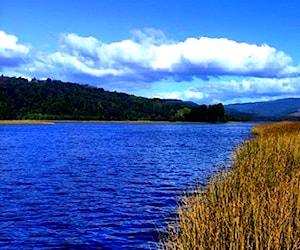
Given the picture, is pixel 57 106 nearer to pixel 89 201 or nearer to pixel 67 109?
pixel 67 109

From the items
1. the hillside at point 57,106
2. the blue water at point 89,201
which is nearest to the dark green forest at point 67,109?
the hillside at point 57,106

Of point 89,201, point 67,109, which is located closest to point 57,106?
point 67,109

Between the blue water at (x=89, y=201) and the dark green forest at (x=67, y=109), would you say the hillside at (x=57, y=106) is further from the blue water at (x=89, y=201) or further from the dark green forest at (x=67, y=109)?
the blue water at (x=89, y=201)

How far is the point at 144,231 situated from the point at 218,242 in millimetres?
5831

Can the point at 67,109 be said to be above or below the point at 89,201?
above

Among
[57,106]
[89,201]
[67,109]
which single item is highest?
[57,106]

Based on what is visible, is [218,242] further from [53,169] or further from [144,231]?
[53,169]

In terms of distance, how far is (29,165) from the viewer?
28297 mm

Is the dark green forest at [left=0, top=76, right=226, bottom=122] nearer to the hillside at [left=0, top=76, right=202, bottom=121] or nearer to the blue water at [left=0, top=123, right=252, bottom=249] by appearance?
the hillside at [left=0, top=76, right=202, bottom=121]

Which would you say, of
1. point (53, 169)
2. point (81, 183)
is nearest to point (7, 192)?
point (81, 183)

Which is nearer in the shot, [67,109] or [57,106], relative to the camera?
[57,106]

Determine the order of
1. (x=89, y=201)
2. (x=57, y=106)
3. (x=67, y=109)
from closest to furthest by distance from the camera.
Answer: (x=89, y=201) < (x=57, y=106) < (x=67, y=109)

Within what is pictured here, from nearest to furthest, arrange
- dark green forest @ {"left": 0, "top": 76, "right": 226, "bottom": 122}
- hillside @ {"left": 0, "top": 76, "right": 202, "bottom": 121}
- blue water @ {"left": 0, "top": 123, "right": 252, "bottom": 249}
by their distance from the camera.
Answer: blue water @ {"left": 0, "top": 123, "right": 252, "bottom": 249} < dark green forest @ {"left": 0, "top": 76, "right": 226, "bottom": 122} < hillside @ {"left": 0, "top": 76, "right": 202, "bottom": 121}

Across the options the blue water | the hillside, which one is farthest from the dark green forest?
the blue water
